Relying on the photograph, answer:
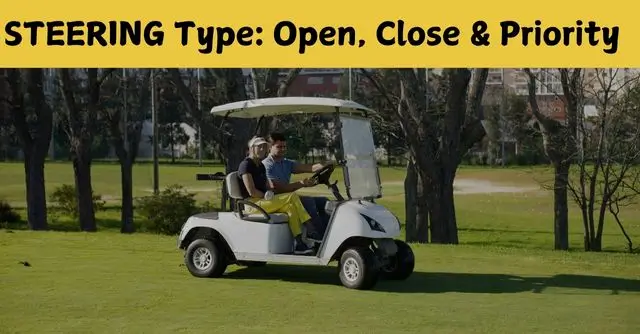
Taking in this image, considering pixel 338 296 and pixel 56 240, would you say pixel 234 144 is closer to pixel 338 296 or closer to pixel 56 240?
pixel 56 240

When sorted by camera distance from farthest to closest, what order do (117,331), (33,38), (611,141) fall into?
(611,141), (33,38), (117,331)

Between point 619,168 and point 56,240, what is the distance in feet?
57.2

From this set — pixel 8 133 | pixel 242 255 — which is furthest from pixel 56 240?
pixel 8 133

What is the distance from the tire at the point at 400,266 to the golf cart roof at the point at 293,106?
5.70 feet

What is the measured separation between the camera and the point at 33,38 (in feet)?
60.4

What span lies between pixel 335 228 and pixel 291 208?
2.24 ft

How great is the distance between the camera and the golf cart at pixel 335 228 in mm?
12508

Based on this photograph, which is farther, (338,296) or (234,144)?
(234,144)

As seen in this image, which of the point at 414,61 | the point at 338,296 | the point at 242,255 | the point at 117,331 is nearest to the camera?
the point at 117,331

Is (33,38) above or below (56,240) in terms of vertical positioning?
above

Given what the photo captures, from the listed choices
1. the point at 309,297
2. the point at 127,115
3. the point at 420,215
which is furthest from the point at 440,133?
the point at 127,115

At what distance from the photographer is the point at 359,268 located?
12.4 meters

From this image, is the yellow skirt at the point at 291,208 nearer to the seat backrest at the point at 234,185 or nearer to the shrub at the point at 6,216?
the seat backrest at the point at 234,185

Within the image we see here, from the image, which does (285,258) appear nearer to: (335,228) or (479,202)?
(335,228)
